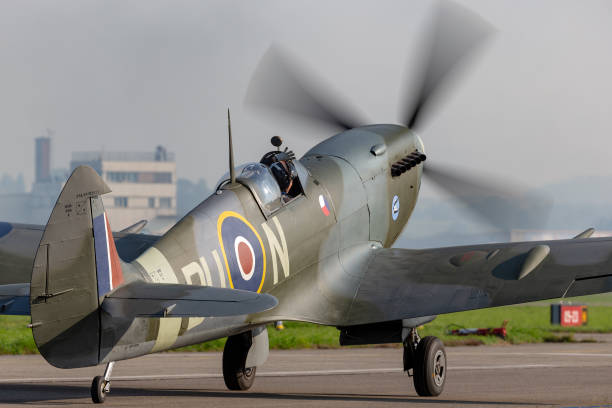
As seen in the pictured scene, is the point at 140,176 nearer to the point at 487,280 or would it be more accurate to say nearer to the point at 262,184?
the point at 262,184

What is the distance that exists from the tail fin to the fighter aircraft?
0.01 meters

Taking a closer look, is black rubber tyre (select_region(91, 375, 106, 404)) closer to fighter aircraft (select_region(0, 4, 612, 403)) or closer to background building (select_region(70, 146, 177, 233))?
fighter aircraft (select_region(0, 4, 612, 403))

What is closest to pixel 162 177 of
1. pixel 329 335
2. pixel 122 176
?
pixel 122 176

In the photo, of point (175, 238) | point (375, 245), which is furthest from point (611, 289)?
point (175, 238)

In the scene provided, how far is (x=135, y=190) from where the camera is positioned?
607 ft

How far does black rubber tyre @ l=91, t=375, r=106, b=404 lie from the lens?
10.1m

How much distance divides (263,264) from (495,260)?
9.61 ft

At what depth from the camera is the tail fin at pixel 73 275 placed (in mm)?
8844

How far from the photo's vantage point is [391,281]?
1234cm

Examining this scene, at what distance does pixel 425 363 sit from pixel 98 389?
3.93 m

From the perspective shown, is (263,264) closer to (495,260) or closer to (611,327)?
(495,260)

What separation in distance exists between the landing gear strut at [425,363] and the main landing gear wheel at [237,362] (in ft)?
6.63

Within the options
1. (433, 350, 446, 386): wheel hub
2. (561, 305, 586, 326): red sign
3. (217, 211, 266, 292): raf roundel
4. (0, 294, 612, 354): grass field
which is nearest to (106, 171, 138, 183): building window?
(0, 294, 612, 354): grass field

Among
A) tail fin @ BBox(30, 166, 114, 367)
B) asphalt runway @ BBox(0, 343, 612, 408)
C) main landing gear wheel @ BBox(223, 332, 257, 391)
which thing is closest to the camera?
tail fin @ BBox(30, 166, 114, 367)
